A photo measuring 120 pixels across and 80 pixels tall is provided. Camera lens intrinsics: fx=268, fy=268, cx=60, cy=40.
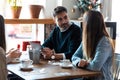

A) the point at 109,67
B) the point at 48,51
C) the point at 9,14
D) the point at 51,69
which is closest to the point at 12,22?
the point at 9,14

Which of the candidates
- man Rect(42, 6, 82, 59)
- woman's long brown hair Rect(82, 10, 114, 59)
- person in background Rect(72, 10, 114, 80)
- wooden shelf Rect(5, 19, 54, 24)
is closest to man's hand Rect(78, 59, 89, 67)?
person in background Rect(72, 10, 114, 80)

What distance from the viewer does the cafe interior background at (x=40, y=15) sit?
3959 millimetres

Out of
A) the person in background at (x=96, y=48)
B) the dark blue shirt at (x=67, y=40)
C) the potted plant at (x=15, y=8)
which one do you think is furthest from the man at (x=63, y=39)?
the potted plant at (x=15, y=8)

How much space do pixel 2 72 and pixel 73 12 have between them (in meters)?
2.48

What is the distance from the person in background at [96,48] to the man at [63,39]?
1.42 ft

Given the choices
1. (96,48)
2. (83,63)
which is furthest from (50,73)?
(96,48)

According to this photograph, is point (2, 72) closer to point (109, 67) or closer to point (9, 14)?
point (109, 67)

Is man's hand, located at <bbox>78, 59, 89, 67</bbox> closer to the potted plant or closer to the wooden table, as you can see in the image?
the wooden table

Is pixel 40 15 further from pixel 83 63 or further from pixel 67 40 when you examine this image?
pixel 83 63

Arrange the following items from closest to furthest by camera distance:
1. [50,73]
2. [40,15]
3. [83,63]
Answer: [50,73] < [83,63] < [40,15]

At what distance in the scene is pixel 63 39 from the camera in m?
3.30

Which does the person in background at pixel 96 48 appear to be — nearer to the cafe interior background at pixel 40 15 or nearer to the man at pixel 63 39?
the man at pixel 63 39

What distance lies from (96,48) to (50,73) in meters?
0.51

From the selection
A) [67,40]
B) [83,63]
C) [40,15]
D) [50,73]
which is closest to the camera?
[50,73]
